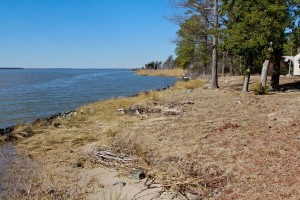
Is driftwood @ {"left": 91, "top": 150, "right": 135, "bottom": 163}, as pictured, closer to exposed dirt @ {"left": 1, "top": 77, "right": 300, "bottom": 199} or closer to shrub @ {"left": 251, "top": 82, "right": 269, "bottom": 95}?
exposed dirt @ {"left": 1, "top": 77, "right": 300, "bottom": 199}

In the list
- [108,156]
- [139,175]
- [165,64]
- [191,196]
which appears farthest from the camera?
[165,64]

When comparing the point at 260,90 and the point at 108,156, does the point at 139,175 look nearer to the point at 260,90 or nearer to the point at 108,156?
the point at 108,156

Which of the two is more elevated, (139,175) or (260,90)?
(260,90)

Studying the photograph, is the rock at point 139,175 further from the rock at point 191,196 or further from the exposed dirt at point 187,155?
the rock at point 191,196

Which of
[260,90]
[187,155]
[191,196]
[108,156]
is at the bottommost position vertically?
[191,196]

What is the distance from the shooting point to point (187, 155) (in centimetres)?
791

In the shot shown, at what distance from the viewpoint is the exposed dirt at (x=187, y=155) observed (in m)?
6.43

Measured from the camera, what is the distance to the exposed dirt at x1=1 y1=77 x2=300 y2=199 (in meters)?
6.43

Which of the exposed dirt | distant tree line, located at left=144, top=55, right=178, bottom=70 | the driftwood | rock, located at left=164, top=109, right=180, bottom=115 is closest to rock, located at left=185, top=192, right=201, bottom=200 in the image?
the exposed dirt

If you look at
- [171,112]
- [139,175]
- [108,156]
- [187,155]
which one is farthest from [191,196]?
[171,112]

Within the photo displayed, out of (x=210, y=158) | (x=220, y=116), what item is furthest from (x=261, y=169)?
(x=220, y=116)

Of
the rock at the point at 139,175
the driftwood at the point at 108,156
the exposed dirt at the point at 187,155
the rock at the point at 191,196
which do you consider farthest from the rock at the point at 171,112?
the rock at the point at 191,196

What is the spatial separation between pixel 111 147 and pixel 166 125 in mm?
2402

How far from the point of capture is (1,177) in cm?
806
